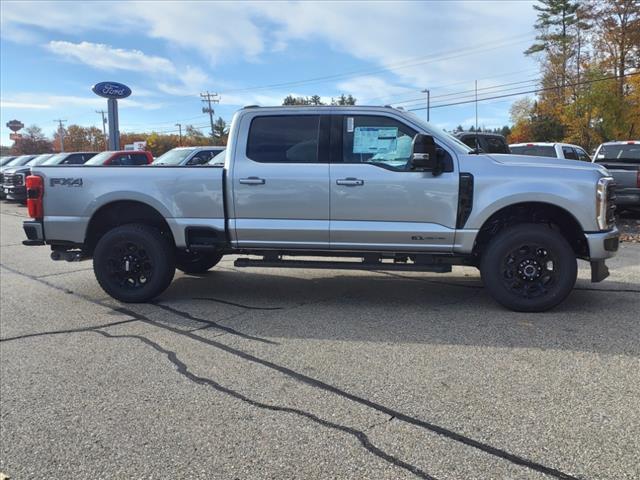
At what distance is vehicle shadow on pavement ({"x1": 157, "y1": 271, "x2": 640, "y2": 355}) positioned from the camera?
4.75 metres

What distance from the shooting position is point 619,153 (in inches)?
476

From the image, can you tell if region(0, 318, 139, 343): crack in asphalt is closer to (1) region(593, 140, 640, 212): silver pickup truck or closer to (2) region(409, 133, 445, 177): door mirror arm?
(2) region(409, 133, 445, 177): door mirror arm

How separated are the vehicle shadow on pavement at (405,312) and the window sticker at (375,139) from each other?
5.54 feet

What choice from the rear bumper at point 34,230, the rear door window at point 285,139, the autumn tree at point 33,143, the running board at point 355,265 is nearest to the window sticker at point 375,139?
the rear door window at point 285,139

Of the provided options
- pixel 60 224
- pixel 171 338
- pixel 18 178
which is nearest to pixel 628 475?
pixel 171 338

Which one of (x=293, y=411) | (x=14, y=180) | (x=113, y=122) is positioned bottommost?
(x=293, y=411)

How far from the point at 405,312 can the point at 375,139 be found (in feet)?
6.01

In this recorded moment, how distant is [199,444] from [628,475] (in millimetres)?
2244

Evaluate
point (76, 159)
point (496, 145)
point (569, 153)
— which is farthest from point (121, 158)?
point (569, 153)

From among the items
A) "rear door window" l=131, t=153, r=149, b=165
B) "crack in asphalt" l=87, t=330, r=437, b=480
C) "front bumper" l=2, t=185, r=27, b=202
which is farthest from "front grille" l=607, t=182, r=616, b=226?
"front bumper" l=2, t=185, r=27, b=202

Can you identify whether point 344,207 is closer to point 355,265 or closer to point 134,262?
point 355,265

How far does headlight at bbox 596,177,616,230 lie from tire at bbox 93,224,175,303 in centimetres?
450

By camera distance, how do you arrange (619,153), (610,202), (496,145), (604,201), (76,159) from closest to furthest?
(604,201) → (610,202) → (619,153) → (496,145) → (76,159)

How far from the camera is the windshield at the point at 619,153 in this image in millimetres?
11789
